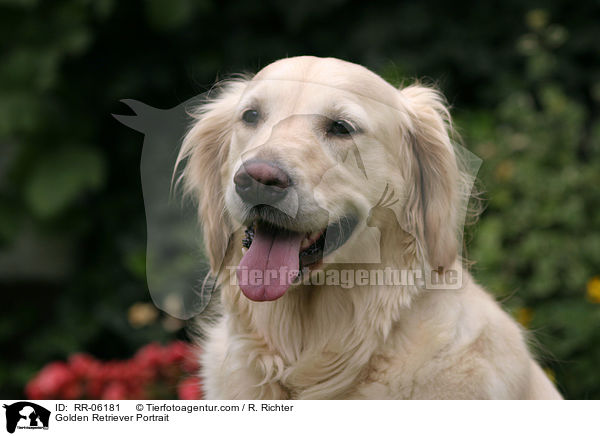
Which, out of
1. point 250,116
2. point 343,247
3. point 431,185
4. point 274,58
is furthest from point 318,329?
point 274,58

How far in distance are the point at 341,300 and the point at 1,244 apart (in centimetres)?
352

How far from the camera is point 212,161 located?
211 centimetres

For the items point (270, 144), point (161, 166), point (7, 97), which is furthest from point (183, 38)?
point (270, 144)

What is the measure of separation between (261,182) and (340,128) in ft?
1.02

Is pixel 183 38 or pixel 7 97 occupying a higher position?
pixel 183 38

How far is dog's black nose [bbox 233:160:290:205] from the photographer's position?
165 centimetres

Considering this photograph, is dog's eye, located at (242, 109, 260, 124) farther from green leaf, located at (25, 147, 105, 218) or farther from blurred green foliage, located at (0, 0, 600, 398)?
green leaf, located at (25, 147, 105, 218)

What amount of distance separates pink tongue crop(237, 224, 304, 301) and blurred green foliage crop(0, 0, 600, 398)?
7.27ft

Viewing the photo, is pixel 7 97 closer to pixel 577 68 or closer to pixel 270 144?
pixel 270 144

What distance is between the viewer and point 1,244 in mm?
4754

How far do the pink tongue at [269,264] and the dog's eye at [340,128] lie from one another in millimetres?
300

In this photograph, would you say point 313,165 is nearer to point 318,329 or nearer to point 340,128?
point 340,128

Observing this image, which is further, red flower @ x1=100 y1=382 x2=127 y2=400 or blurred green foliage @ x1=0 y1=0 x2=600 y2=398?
blurred green foliage @ x1=0 y1=0 x2=600 y2=398
